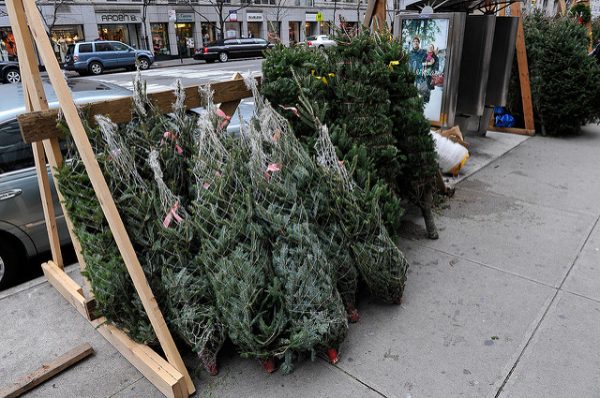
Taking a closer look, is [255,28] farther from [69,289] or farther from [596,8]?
[69,289]

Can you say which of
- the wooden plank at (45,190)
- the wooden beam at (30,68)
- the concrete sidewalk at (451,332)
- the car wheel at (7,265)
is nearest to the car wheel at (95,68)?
the car wheel at (7,265)

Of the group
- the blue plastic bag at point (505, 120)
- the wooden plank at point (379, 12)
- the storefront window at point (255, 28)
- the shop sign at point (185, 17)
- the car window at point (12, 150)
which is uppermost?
the shop sign at point (185, 17)

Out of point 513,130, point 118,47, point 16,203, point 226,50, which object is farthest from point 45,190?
point 226,50

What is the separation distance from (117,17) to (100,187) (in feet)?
105

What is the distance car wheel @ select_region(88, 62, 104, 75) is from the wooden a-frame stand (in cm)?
2204

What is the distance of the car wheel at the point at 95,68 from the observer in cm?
2267

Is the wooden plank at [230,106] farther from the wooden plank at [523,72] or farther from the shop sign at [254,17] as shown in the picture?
the shop sign at [254,17]

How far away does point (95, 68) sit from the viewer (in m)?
22.8

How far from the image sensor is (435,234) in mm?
4395

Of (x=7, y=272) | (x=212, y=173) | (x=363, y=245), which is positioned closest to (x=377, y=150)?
(x=363, y=245)

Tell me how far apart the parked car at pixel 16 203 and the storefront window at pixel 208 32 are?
110 ft

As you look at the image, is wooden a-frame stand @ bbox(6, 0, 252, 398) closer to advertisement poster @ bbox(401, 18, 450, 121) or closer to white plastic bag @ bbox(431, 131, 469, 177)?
white plastic bag @ bbox(431, 131, 469, 177)

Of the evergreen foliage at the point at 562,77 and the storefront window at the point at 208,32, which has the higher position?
the storefront window at the point at 208,32

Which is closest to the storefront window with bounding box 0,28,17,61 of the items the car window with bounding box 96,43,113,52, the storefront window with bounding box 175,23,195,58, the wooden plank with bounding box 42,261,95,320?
the car window with bounding box 96,43,113,52
